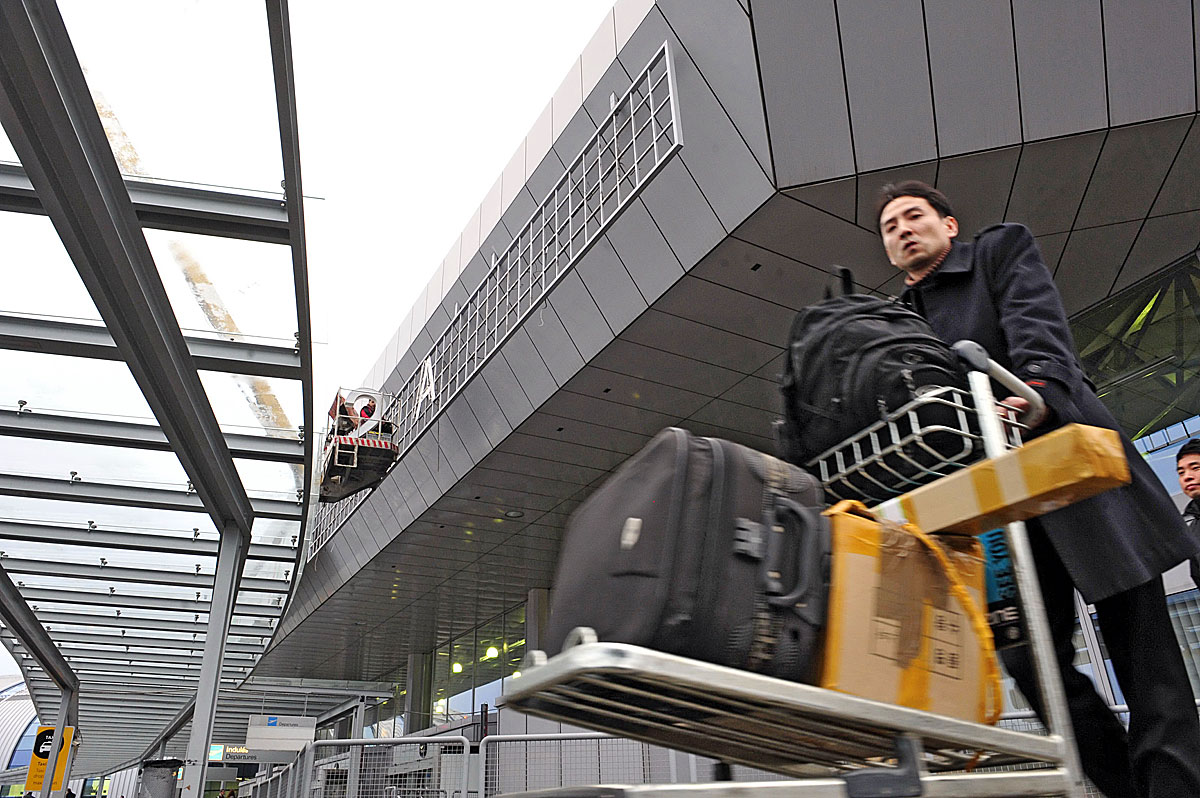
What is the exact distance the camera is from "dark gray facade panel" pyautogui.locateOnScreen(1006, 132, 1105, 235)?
20.3 feet

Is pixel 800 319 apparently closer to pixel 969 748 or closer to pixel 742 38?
pixel 969 748

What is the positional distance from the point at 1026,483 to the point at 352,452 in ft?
45.5

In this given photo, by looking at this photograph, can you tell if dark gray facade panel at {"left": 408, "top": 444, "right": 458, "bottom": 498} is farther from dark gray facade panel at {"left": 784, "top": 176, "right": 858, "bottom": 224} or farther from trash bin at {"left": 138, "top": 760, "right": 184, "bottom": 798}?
trash bin at {"left": 138, "top": 760, "right": 184, "bottom": 798}

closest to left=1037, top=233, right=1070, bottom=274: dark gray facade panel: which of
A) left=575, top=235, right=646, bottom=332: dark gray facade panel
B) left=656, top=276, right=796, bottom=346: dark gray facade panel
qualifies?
left=656, top=276, right=796, bottom=346: dark gray facade panel

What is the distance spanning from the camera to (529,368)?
419 inches

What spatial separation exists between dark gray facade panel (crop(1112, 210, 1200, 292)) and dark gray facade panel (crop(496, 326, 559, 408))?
20.1ft

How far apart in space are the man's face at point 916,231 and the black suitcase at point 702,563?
1058 mm

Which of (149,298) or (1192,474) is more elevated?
(149,298)

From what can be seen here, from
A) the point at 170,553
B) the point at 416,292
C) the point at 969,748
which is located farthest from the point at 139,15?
the point at 416,292

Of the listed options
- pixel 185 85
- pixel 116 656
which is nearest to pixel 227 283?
pixel 185 85

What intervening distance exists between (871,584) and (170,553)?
14.1m

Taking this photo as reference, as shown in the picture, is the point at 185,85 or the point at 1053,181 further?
the point at 1053,181

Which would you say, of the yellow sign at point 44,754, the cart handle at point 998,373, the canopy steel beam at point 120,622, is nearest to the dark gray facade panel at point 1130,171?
the cart handle at point 998,373

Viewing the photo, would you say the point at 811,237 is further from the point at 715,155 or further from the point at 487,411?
the point at 487,411
